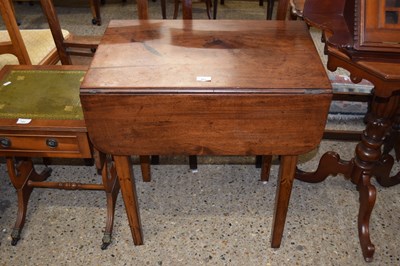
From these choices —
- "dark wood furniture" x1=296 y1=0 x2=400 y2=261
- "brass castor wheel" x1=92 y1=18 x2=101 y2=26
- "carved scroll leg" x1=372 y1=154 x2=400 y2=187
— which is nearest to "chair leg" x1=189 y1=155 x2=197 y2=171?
"dark wood furniture" x1=296 y1=0 x2=400 y2=261

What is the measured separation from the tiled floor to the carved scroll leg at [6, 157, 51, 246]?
45 millimetres

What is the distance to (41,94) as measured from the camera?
1.74 m

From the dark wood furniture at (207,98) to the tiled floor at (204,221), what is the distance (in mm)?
418

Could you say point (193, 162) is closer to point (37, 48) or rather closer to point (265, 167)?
point (265, 167)

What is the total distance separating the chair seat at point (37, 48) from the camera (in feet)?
7.15

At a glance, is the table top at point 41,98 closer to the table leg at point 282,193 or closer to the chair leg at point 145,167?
the chair leg at point 145,167

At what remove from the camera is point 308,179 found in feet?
6.98

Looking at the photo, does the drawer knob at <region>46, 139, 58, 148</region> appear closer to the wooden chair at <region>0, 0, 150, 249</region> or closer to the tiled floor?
the wooden chair at <region>0, 0, 150, 249</region>

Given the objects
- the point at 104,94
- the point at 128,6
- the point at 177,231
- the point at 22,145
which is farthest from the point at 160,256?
the point at 128,6

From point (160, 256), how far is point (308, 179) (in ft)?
2.81

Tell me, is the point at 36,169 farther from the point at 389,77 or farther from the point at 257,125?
the point at 389,77

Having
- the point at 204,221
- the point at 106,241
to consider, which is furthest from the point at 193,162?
the point at 106,241

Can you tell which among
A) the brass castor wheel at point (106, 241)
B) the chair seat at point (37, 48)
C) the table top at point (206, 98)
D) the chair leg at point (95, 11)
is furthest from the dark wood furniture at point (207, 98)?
the chair leg at point (95, 11)

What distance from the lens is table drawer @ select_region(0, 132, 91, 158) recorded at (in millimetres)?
1568
